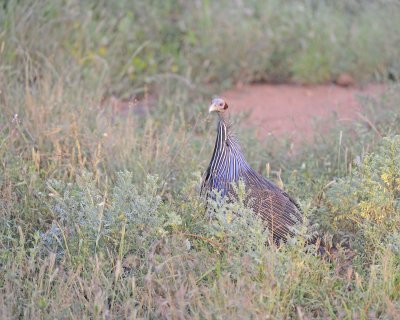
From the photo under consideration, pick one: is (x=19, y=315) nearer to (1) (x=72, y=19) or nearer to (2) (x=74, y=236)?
(2) (x=74, y=236)

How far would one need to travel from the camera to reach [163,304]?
3.62 meters

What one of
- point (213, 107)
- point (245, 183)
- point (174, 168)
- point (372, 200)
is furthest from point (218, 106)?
point (372, 200)

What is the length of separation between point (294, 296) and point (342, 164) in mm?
1719

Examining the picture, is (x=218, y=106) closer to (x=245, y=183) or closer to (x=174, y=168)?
(x=245, y=183)

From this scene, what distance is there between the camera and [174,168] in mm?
5301

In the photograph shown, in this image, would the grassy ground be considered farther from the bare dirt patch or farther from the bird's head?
the bird's head

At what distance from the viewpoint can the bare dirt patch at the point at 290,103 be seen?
680 centimetres

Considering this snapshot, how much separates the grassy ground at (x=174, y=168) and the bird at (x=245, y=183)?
0.18m

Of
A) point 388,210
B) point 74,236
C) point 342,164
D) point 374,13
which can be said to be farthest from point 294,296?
point 374,13

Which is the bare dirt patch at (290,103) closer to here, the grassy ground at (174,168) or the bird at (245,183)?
the grassy ground at (174,168)

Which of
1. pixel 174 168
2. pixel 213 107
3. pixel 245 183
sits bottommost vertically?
pixel 174 168

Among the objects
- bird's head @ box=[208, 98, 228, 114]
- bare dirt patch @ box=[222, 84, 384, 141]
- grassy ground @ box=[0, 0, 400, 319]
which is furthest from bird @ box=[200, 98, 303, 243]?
bare dirt patch @ box=[222, 84, 384, 141]

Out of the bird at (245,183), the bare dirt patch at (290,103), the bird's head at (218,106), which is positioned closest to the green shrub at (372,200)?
the bird at (245,183)

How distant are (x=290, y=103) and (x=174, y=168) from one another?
2.55m
